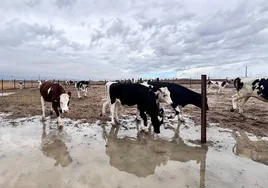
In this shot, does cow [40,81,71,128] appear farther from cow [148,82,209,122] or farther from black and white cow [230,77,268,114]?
black and white cow [230,77,268,114]

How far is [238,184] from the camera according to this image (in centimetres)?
391

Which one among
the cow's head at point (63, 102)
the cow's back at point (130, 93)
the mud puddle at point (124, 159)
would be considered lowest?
the mud puddle at point (124, 159)

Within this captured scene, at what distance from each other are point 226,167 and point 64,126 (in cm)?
580

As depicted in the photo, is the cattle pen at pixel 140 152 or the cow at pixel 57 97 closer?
the cattle pen at pixel 140 152

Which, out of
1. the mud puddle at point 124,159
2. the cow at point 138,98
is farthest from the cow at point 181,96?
the mud puddle at point 124,159

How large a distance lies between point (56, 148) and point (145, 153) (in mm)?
2303

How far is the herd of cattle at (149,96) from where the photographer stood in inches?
308

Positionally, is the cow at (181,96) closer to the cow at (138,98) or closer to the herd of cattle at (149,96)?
the herd of cattle at (149,96)

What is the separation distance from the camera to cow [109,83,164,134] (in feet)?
24.9

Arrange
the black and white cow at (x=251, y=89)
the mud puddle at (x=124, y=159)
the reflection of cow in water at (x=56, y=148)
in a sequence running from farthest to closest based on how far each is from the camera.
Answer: the black and white cow at (x=251, y=89) → the reflection of cow in water at (x=56, y=148) → the mud puddle at (x=124, y=159)

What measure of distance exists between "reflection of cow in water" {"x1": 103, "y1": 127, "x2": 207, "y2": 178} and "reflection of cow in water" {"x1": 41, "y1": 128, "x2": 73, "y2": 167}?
100cm

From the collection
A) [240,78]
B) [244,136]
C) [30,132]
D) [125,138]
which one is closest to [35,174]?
[125,138]

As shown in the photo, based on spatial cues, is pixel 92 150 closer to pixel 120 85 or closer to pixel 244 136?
pixel 120 85

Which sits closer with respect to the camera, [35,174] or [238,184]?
[238,184]
